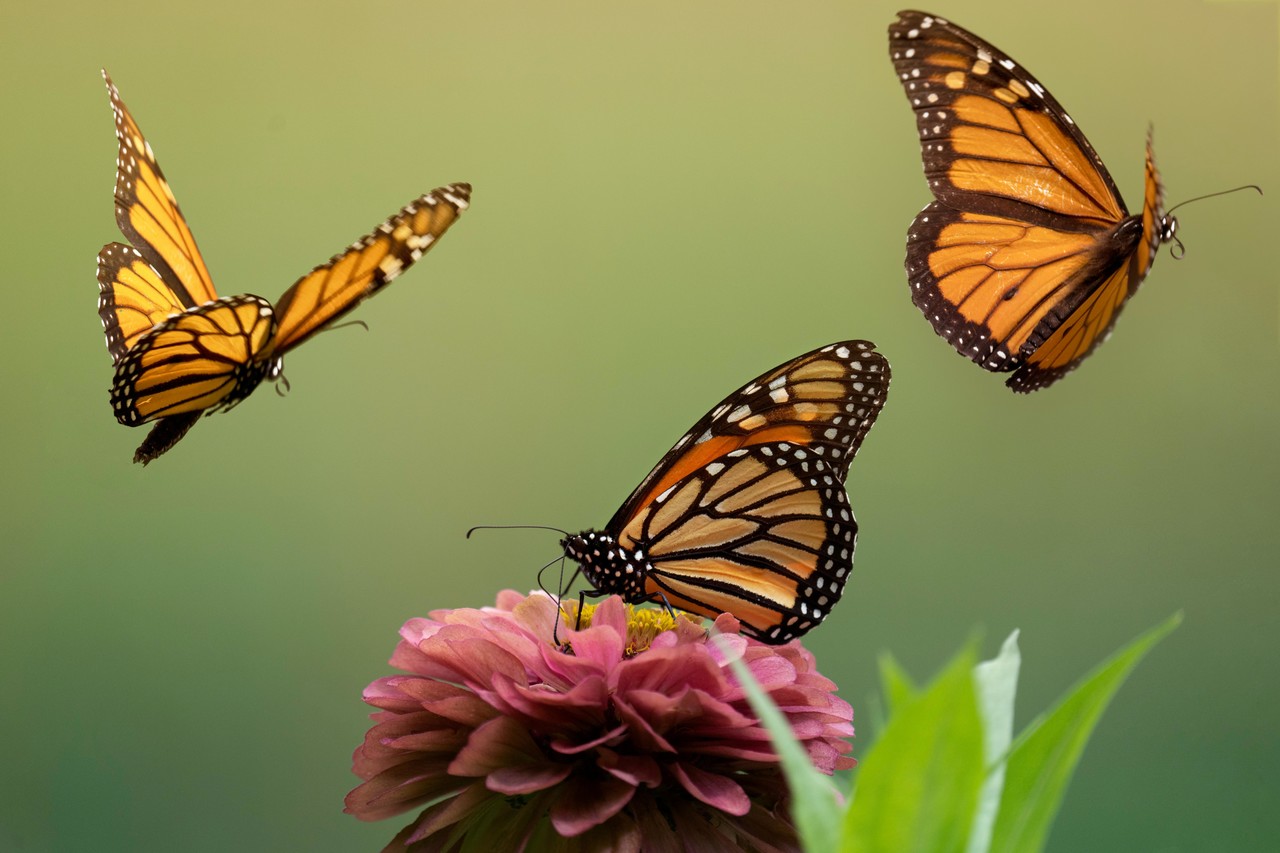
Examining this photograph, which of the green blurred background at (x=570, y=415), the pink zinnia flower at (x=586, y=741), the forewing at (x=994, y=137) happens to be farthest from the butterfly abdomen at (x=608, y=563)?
the green blurred background at (x=570, y=415)

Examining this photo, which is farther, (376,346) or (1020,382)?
(376,346)

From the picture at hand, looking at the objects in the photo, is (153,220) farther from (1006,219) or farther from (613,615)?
(1006,219)

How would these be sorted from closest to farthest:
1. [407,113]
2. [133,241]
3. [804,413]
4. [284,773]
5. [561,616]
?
[561,616]
[804,413]
[133,241]
[284,773]
[407,113]

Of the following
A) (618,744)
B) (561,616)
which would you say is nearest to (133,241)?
(561,616)

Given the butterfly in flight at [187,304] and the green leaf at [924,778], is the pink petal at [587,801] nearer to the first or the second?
the green leaf at [924,778]

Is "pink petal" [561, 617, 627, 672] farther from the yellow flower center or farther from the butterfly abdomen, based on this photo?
the butterfly abdomen

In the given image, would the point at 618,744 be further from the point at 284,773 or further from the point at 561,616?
the point at 284,773

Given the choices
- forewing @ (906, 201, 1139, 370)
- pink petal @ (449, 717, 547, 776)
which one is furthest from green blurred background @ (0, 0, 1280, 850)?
pink petal @ (449, 717, 547, 776)

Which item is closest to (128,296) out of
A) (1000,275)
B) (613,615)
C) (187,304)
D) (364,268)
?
(187,304)
